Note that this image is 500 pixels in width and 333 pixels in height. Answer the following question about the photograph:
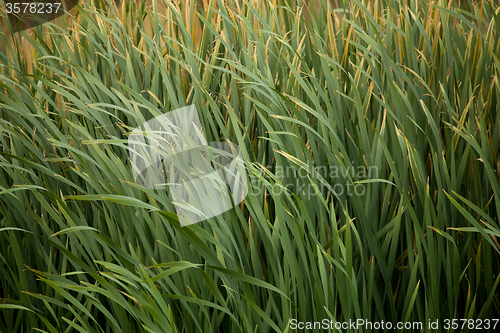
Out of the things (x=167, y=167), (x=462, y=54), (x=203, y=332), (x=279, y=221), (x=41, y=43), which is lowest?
(x=203, y=332)

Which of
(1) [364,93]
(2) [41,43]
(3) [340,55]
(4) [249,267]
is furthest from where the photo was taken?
(2) [41,43]

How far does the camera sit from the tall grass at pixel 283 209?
70 cm

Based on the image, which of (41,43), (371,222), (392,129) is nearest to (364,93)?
(392,129)

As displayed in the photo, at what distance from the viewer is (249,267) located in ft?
2.48

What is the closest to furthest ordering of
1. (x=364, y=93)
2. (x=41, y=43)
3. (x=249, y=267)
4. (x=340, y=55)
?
(x=249, y=267) → (x=364, y=93) → (x=340, y=55) → (x=41, y=43)

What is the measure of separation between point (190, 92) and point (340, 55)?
48cm

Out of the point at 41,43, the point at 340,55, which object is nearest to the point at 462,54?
the point at 340,55

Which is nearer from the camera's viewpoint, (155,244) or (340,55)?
(155,244)

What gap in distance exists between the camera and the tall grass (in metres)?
0.70

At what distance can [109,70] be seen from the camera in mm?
1070

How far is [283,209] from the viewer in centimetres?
74

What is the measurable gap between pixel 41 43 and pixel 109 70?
34cm

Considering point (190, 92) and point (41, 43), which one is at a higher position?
point (41, 43)

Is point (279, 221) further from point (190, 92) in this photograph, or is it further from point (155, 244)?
point (190, 92)
